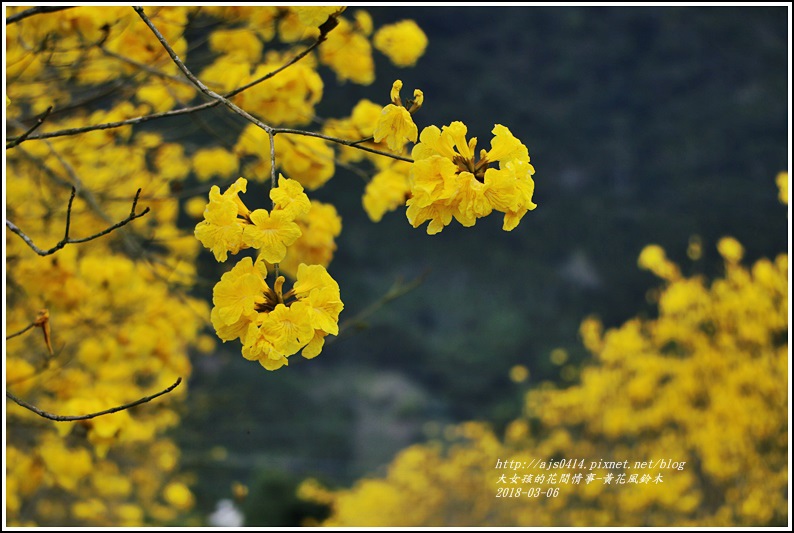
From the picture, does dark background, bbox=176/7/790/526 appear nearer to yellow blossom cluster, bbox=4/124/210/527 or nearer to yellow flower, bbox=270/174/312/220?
yellow blossom cluster, bbox=4/124/210/527

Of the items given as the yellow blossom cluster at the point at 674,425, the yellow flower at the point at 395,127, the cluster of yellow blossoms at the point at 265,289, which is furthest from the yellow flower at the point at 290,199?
the yellow blossom cluster at the point at 674,425

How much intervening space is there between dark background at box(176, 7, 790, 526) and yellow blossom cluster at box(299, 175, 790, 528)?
6075 mm

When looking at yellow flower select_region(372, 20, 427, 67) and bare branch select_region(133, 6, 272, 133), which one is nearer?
bare branch select_region(133, 6, 272, 133)

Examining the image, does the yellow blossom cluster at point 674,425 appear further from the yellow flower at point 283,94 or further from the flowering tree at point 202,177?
the yellow flower at point 283,94

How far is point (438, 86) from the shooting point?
1494 cm

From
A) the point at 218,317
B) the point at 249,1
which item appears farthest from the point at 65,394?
the point at 218,317

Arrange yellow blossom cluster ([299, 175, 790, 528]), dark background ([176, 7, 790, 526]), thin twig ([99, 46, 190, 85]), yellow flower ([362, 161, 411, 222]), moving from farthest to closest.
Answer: dark background ([176, 7, 790, 526]), yellow blossom cluster ([299, 175, 790, 528]), yellow flower ([362, 161, 411, 222]), thin twig ([99, 46, 190, 85])

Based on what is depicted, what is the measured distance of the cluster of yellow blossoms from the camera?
2.58 feet

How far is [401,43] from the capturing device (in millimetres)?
1722

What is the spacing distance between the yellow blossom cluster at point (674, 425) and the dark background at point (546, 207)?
6.08m

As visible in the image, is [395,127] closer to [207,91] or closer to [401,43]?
[207,91]

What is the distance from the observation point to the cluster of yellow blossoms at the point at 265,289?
79 centimetres

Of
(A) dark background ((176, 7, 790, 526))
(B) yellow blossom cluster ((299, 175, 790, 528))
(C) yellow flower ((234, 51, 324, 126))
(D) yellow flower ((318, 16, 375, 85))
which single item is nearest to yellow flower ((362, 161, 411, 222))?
(C) yellow flower ((234, 51, 324, 126))

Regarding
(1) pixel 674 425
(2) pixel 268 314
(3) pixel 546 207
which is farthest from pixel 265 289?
(3) pixel 546 207
